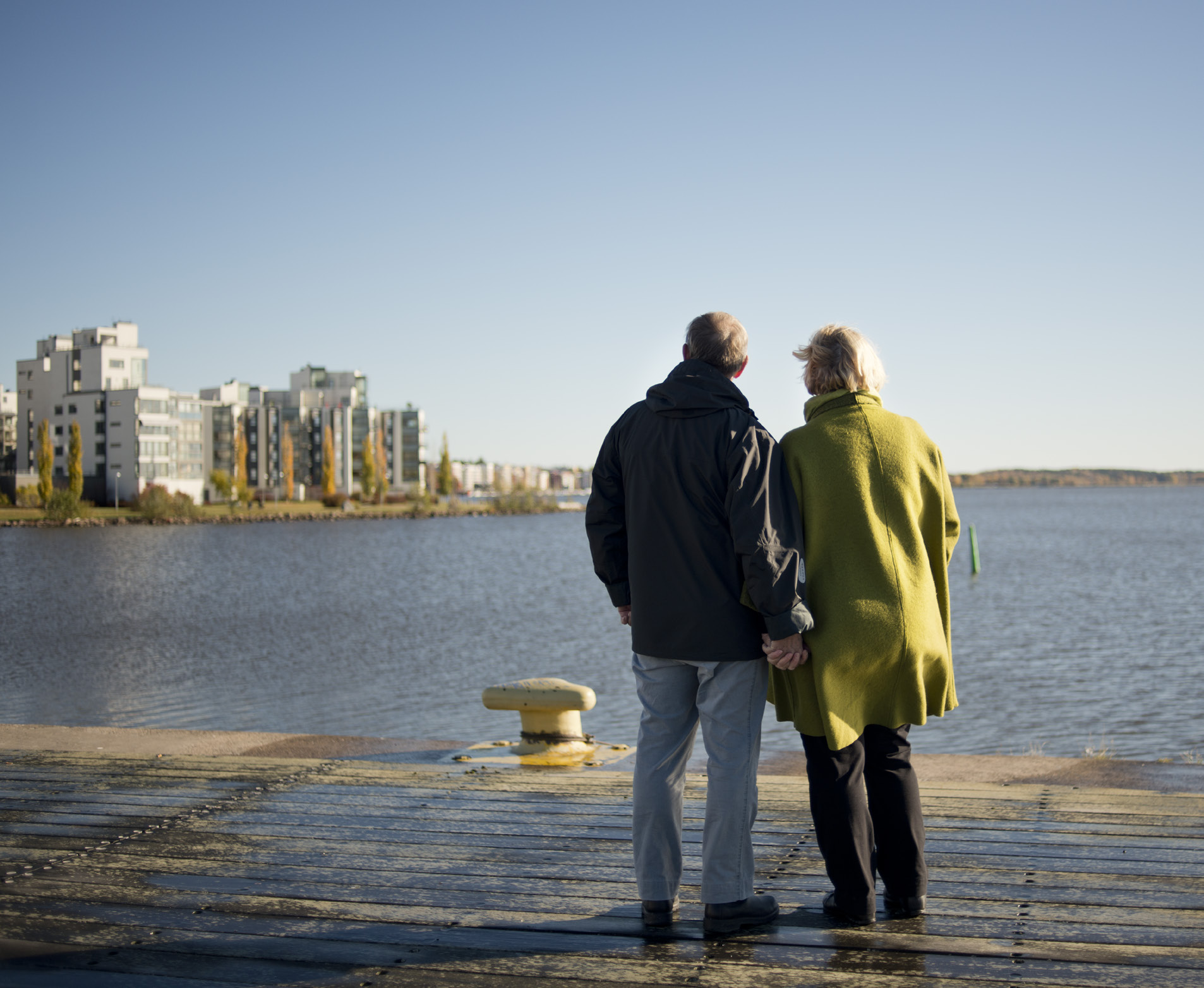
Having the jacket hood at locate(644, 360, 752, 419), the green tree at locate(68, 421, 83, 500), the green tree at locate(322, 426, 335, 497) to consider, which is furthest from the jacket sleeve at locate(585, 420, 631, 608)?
the green tree at locate(322, 426, 335, 497)

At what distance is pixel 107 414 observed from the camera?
316 feet

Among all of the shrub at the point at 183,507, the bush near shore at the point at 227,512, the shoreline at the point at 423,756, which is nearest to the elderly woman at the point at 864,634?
the shoreline at the point at 423,756

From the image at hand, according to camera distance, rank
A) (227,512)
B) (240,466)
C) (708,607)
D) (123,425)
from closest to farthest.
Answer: (708,607), (123,425), (227,512), (240,466)

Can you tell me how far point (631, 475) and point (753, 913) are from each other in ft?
4.78

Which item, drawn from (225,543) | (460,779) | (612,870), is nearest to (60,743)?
(460,779)

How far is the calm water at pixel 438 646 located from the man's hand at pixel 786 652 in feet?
32.6

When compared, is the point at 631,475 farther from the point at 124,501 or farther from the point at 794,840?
the point at 124,501

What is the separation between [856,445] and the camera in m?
3.55

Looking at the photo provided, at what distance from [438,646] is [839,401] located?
21283 millimetres

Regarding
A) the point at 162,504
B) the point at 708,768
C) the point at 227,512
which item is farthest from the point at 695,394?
the point at 227,512

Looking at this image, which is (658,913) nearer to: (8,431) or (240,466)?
(240,466)

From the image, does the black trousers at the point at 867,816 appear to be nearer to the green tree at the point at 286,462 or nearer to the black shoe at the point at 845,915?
the black shoe at the point at 845,915

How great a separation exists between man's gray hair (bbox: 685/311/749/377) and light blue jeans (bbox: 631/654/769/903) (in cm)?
98

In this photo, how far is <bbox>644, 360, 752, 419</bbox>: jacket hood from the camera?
11.6ft
